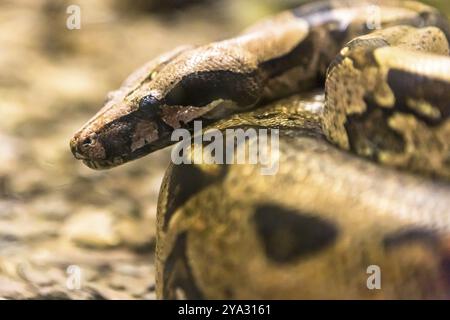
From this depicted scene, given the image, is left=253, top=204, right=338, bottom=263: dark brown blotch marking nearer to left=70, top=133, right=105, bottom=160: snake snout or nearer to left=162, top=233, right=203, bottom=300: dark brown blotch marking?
left=162, top=233, right=203, bottom=300: dark brown blotch marking

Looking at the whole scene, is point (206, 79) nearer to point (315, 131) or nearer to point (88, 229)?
point (315, 131)

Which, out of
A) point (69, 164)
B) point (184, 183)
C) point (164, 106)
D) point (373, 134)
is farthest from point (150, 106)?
point (69, 164)

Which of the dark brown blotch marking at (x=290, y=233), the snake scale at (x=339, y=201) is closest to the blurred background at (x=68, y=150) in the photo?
the snake scale at (x=339, y=201)

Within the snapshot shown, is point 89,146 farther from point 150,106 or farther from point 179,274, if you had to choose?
point 179,274

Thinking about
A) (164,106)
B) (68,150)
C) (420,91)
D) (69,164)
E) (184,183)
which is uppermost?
(68,150)

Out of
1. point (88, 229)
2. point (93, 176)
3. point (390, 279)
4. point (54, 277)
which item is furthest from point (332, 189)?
point (93, 176)

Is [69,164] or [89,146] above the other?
[69,164]

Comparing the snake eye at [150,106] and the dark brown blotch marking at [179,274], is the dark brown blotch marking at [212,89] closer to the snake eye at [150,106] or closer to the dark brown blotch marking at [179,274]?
the snake eye at [150,106]

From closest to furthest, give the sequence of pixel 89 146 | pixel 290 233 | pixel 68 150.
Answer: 1. pixel 290 233
2. pixel 89 146
3. pixel 68 150
